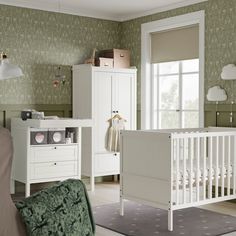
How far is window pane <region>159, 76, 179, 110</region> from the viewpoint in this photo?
19.5ft

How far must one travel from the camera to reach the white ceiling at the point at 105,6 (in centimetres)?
557

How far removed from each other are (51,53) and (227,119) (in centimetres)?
235

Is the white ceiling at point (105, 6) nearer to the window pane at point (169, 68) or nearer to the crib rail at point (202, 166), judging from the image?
the window pane at point (169, 68)

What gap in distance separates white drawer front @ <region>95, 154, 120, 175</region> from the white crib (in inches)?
57.8

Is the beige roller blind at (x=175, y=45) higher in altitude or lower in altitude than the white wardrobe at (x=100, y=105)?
higher

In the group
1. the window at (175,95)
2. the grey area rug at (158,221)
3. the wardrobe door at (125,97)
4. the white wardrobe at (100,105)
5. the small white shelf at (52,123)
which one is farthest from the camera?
the wardrobe door at (125,97)

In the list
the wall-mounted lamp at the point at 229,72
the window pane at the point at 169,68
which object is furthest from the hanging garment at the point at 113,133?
the wall-mounted lamp at the point at 229,72

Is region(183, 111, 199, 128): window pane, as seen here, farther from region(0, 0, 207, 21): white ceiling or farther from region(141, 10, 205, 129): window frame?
region(0, 0, 207, 21): white ceiling

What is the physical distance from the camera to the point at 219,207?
491cm

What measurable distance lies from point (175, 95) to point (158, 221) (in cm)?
212

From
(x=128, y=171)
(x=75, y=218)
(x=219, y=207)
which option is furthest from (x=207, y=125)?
(x=75, y=218)

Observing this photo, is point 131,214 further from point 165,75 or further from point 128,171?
point 165,75

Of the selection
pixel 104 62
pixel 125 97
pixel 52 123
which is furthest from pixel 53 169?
pixel 104 62

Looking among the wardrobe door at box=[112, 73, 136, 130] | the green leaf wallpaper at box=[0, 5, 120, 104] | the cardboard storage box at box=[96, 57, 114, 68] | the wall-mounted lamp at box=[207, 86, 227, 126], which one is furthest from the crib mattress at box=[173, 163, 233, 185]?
the green leaf wallpaper at box=[0, 5, 120, 104]
